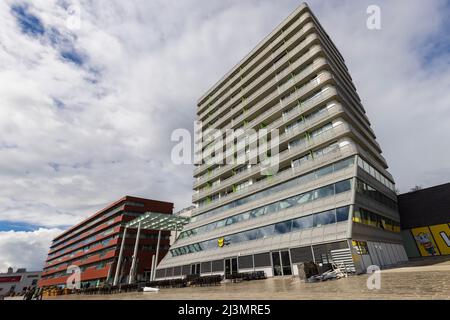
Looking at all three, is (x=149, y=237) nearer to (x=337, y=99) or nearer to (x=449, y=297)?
(x=337, y=99)

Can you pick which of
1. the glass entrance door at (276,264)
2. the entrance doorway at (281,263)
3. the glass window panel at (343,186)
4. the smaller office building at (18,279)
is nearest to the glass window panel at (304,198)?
the glass window panel at (343,186)

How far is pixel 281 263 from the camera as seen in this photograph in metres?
25.6

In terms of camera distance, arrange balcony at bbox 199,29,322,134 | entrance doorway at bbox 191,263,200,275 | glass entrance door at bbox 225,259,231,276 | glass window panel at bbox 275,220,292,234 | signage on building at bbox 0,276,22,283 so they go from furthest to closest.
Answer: signage on building at bbox 0,276,22,283, entrance doorway at bbox 191,263,200,275, balcony at bbox 199,29,322,134, glass entrance door at bbox 225,259,231,276, glass window panel at bbox 275,220,292,234

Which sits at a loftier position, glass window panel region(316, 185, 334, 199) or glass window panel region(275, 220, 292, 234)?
glass window panel region(316, 185, 334, 199)

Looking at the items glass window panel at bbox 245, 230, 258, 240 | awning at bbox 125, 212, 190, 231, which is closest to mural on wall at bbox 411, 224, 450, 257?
glass window panel at bbox 245, 230, 258, 240

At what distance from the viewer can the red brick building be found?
62438 mm

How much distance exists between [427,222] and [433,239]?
7.01 ft

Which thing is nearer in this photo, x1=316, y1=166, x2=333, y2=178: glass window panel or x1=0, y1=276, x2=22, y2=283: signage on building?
x1=316, y1=166, x2=333, y2=178: glass window panel

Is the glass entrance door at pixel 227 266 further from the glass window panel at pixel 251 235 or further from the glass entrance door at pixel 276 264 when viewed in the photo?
the glass entrance door at pixel 276 264

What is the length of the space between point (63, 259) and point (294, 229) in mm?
98898

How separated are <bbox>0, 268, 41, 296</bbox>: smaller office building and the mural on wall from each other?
14130cm

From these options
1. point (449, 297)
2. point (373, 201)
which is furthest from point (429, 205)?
point (449, 297)

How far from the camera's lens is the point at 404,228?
109 feet

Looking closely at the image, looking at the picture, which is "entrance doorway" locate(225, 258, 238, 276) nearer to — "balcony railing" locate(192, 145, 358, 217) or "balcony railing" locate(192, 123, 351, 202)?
"balcony railing" locate(192, 145, 358, 217)
